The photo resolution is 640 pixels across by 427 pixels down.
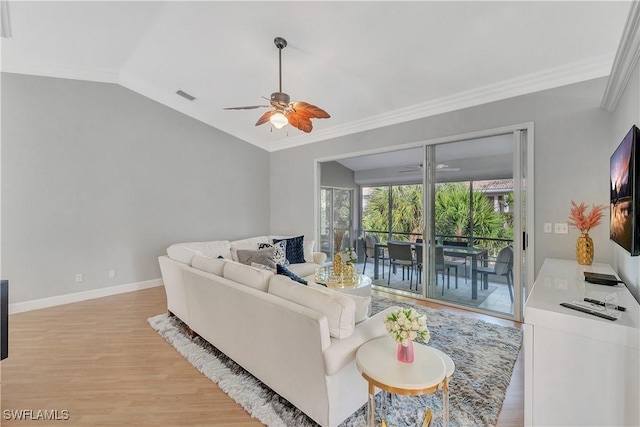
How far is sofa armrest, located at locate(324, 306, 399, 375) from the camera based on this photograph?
154 centimetres

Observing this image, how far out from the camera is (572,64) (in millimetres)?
2963

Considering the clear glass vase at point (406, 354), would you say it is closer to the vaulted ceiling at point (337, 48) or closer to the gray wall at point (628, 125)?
the gray wall at point (628, 125)

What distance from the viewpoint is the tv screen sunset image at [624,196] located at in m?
1.61

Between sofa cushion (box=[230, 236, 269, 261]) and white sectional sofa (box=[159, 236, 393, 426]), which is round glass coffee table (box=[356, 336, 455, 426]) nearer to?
white sectional sofa (box=[159, 236, 393, 426])

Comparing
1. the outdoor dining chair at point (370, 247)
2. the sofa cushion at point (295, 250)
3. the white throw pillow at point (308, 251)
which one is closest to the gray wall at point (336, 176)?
the outdoor dining chair at point (370, 247)

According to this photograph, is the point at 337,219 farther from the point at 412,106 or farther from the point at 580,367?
the point at 580,367

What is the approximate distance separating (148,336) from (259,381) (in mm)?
1624

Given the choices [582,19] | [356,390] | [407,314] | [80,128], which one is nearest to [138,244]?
[80,128]

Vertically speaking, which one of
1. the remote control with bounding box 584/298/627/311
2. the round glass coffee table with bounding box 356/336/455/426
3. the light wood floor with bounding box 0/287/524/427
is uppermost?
the remote control with bounding box 584/298/627/311

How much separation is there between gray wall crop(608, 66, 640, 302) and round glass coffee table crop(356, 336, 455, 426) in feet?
4.55

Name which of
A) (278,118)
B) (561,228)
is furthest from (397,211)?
(278,118)

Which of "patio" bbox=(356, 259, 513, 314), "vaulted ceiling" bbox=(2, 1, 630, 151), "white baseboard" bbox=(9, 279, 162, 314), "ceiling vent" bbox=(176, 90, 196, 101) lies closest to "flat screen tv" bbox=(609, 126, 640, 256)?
"vaulted ceiling" bbox=(2, 1, 630, 151)

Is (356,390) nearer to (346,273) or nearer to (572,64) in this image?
(346,273)
